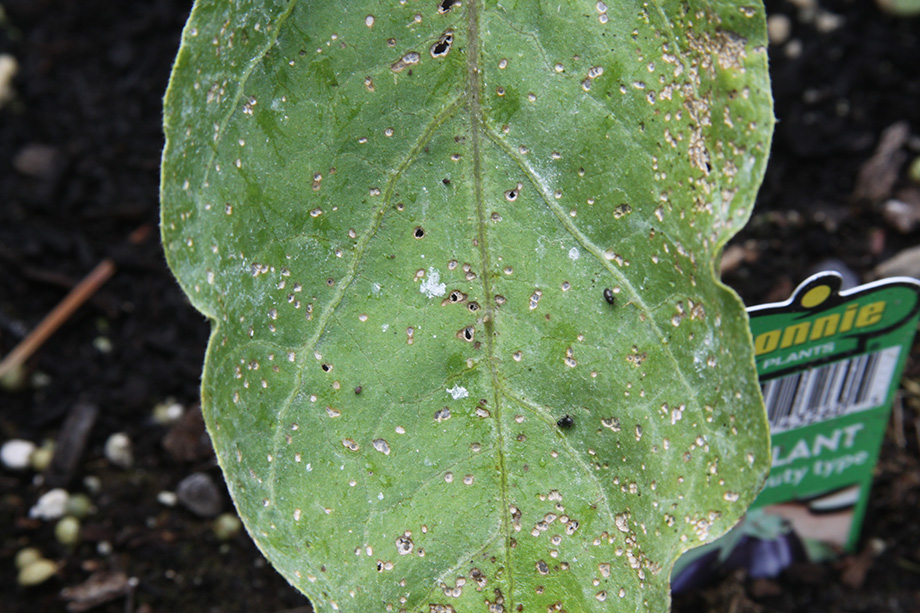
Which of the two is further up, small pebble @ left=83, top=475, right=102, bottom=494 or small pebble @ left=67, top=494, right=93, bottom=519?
small pebble @ left=83, top=475, right=102, bottom=494

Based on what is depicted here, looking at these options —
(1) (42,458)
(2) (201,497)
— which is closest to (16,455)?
(1) (42,458)

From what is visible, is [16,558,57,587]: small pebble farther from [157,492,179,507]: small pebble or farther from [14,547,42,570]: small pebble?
[157,492,179,507]: small pebble

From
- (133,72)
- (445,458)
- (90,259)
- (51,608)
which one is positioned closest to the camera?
(445,458)

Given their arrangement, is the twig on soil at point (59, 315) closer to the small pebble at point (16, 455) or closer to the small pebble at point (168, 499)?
the small pebble at point (16, 455)

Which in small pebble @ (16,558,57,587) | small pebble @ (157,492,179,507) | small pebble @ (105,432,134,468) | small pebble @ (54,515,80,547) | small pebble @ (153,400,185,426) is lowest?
small pebble @ (16,558,57,587)

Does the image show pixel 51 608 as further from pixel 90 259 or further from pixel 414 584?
pixel 414 584

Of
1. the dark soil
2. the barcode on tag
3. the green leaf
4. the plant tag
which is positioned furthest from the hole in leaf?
the dark soil

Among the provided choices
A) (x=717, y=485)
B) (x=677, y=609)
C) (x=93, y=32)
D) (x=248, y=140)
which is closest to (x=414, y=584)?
(x=717, y=485)
